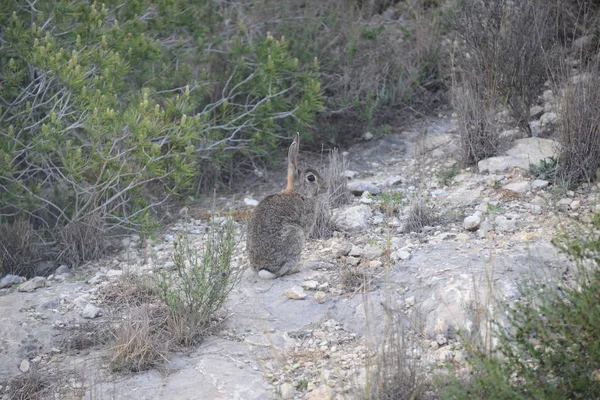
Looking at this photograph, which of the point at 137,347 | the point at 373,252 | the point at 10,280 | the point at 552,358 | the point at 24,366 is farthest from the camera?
the point at 10,280

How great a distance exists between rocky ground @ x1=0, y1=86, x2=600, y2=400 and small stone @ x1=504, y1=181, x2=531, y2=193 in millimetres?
11

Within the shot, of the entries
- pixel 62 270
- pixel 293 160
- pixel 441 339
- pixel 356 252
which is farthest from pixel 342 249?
pixel 62 270

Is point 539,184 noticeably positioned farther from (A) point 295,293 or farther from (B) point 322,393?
(B) point 322,393

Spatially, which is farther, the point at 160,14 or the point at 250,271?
the point at 160,14

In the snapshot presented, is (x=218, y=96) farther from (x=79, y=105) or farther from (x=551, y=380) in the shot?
(x=551, y=380)

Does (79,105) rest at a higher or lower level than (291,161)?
higher

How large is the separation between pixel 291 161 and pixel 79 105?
7.01ft

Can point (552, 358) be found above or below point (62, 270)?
above

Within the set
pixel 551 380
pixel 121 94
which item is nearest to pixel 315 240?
pixel 121 94

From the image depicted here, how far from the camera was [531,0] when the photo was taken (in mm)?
9289

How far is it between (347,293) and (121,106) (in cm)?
385

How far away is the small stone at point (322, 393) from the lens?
5.35 meters

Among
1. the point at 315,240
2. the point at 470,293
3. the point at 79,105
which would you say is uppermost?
the point at 79,105

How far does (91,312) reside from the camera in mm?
6832
